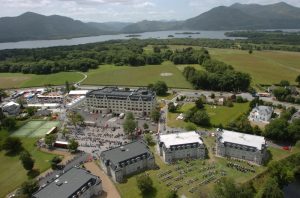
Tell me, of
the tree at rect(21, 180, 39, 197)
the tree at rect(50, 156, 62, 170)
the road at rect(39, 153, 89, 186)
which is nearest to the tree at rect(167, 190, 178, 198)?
the road at rect(39, 153, 89, 186)

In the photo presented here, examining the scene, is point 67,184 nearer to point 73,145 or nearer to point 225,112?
point 73,145

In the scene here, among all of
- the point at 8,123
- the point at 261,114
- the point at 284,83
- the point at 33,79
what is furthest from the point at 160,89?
the point at 33,79

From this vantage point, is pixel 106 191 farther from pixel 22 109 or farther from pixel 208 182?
pixel 22 109

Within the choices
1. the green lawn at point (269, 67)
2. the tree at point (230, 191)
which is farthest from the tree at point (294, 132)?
the green lawn at point (269, 67)

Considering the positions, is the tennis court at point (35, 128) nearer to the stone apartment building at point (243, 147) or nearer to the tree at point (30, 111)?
the tree at point (30, 111)

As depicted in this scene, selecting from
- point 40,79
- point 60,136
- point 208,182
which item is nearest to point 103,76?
point 40,79

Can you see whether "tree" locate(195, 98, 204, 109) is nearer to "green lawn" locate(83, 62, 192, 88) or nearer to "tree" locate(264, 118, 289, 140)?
"tree" locate(264, 118, 289, 140)
